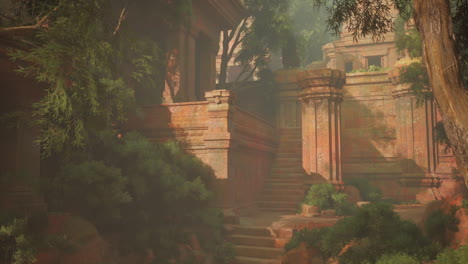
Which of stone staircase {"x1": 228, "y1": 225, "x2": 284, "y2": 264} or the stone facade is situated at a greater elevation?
the stone facade

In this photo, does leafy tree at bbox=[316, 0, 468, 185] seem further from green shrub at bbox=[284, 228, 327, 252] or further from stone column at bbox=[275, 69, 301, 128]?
stone column at bbox=[275, 69, 301, 128]

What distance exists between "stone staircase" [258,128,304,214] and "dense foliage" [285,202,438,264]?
6521 mm

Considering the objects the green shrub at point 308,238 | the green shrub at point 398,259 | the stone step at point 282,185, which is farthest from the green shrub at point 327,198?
the green shrub at point 398,259

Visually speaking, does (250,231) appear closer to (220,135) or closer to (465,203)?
(220,135)

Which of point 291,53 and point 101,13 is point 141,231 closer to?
point 101,13

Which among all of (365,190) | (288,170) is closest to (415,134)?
(365,190)

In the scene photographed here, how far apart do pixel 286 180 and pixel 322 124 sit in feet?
9.31

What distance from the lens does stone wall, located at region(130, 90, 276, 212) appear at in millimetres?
14352

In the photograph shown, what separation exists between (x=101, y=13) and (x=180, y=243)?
6.00m

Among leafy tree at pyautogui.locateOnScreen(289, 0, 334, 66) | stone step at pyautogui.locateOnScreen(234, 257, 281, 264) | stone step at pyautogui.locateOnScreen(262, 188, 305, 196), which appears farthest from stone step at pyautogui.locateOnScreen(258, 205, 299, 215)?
→ leafy tree at pyautogui.locateOnScreen(289, 0, 334, 66)

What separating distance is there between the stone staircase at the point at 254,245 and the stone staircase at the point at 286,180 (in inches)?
154

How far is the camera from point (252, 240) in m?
12.6

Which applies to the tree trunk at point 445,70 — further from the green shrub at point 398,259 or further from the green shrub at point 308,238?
the green shrub at point 308,238

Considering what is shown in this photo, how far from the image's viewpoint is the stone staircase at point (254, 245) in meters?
11.8
